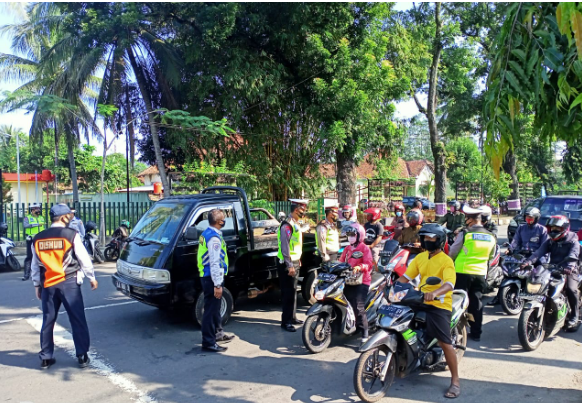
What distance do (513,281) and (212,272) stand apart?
4703mm

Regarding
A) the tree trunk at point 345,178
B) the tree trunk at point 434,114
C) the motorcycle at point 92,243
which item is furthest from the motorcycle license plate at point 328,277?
the tree trunk at point 434,114

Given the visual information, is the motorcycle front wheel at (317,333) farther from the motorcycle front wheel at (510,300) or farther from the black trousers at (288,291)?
the motorcycle front wheel at (510,300)

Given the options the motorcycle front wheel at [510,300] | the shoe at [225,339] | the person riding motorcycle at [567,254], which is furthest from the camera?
the motorcycle front wheel at [510,300]

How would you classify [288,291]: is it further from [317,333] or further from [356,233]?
[356,233]

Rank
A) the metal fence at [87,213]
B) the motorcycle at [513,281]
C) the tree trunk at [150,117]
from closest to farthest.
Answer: the motorcycle at [513,281]
the metal fence at [87,213]
the tree trunk at [150,117]

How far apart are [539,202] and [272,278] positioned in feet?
31.8

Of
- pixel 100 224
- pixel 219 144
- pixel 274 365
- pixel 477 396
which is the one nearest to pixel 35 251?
pixel 274 365

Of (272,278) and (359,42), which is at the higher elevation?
(359,42)

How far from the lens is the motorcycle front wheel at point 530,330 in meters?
5.60

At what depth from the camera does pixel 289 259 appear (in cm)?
640

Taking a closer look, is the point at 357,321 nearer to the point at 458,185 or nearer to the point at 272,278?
the point at 272,278

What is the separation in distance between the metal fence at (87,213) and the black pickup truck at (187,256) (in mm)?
9141

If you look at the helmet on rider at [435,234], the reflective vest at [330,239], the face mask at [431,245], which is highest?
the helmet on rider at [435,234]

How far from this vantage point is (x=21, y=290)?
9.28 metres
